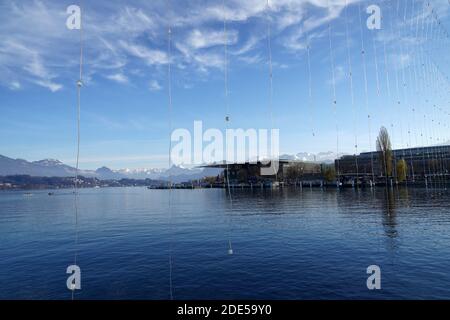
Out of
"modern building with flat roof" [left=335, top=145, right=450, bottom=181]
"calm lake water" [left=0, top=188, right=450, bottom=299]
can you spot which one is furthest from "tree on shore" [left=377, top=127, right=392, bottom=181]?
"calm lake water" [left=0, top=188, right=450, bottom=299]

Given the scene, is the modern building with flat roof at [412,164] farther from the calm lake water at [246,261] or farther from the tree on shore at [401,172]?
the calm lake water at [246,261]

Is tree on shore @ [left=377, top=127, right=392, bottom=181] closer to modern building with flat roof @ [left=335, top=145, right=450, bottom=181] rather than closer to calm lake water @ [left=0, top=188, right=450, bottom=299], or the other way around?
modern building with flat roof @ [left=335, top=145, right=450, bottom=181]

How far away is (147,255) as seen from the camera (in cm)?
2716

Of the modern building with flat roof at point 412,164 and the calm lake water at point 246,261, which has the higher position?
the modern building with flat roof at point 412,164

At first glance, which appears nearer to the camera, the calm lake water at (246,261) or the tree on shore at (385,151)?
the calm lake water at (246,261)

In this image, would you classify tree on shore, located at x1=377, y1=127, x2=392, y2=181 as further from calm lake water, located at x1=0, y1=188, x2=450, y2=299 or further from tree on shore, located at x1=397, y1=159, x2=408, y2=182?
calm lake water, located at x1=0, y1=188, x2=450, y2=299

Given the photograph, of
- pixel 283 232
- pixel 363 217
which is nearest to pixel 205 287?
pixel 283 232

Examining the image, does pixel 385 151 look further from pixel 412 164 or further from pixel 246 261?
pixel 246 261

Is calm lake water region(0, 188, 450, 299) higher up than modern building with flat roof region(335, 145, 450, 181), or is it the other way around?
modern building with flat roof region(335, 145, 450, 181)

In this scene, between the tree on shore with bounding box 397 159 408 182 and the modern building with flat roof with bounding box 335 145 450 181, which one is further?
the modern building with flat roof with bounding box 335 145 450 181

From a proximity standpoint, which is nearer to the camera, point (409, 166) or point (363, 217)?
point (363, 217)

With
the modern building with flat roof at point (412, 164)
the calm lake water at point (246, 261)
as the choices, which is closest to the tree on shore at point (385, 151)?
the modern building with flat roof at point (412, 164)
